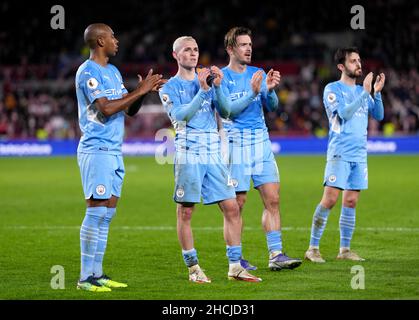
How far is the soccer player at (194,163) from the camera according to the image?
834 centimetres

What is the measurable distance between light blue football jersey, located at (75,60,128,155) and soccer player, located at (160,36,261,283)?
589 mm

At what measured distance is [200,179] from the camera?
8.37 metres

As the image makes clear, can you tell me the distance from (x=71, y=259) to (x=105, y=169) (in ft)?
7.98

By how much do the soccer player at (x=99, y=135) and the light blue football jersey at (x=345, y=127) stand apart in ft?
8.91

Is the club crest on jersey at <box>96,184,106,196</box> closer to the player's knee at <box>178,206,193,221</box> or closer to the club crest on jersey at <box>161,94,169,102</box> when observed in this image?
the player's knee at <box>178,206,193,221</box>

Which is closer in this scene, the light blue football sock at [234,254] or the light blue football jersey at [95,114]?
the light blue football jersey at [95,114]

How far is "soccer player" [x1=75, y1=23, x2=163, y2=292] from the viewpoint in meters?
7.91

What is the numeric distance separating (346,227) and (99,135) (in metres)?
3.51

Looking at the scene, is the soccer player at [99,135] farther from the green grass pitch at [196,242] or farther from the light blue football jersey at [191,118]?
the green grass pitch at [196,242]

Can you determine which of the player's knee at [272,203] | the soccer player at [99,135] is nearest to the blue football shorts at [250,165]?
the player's knee at [272,203]

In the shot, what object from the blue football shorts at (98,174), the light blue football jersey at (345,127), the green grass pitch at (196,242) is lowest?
the green grass pitch at (196,242)

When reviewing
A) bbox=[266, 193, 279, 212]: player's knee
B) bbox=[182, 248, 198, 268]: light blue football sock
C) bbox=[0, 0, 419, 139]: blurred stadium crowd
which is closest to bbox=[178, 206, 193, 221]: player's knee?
bbox=[182, 248, 198, 268]: light blue football sock

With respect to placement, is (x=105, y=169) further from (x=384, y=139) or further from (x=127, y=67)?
(x=127, y=67)

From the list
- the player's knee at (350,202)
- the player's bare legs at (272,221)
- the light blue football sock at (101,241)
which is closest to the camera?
the light blue football sock at (101,241)
